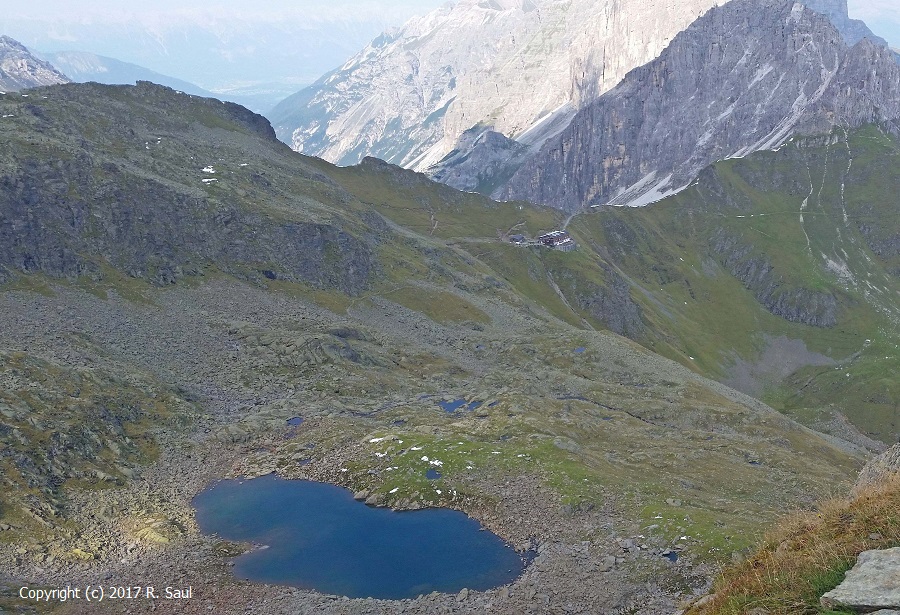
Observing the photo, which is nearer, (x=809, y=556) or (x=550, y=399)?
(x=809, y=556)

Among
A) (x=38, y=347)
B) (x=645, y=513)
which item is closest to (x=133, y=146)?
(x=38, y=347)

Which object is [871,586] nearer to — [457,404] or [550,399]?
[457,404]

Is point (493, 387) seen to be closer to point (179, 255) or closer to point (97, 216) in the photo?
point (179, 255)

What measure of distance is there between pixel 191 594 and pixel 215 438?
36.0 meters

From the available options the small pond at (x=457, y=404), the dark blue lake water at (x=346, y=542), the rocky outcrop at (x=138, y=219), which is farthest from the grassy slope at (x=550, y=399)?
the dark blue lake water at (x=346, y=542)

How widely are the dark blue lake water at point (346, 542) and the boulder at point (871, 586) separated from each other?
130 feet

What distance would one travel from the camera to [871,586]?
Answer: 804 inches

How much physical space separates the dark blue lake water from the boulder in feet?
130

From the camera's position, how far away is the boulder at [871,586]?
1975cm

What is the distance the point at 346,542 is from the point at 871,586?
5390 centimetres

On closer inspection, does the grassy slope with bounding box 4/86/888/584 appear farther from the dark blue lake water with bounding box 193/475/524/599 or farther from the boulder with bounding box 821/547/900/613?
the boulder with bounding box 821/547/900/613

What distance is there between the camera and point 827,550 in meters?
23.7

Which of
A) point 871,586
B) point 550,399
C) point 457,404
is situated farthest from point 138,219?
point 871,586

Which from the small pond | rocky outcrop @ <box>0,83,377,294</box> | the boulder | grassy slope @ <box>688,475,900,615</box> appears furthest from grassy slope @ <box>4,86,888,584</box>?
the boulder
